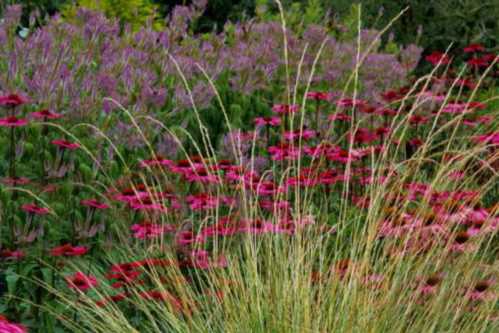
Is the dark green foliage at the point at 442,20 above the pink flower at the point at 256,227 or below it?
below

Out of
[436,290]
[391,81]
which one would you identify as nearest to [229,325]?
[436,290]

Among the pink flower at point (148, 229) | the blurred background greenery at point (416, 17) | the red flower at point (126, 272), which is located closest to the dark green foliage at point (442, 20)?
the blurred background greenery at point (416, 17)

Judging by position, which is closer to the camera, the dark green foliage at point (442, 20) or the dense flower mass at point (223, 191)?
the dense flower mass at point (223, 191)

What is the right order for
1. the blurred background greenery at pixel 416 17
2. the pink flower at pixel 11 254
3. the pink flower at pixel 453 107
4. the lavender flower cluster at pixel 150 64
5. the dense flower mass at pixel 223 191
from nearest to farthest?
the dense flower mass at pixel 223 191 → the pink flower at pixel 11 254 → the pink flower at pixel 453 107 → the lavender flower cluster at pixel 150 64 → the blurred background greenery at pixel 416 17

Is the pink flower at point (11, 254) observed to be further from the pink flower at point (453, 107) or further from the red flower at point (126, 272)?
the pink flower at point (453, 107)

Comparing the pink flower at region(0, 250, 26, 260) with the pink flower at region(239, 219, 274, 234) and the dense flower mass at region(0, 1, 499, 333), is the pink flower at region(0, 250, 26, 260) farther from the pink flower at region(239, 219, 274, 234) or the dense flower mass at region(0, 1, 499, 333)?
the pink flower at region(239, 219, 274, 234)

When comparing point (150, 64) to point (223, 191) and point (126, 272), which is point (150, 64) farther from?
point (126, 272)

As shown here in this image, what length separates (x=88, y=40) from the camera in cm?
614

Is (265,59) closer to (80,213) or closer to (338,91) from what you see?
(338,91)

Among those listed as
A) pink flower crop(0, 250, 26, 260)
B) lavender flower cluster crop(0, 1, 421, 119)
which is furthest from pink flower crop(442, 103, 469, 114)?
pink flower crop(0, 250, 26, 260)

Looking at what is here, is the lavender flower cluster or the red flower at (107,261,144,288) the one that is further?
the lavender flower cluster

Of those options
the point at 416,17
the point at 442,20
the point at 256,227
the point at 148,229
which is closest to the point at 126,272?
the point at 148,229

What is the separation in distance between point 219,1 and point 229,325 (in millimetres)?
8326

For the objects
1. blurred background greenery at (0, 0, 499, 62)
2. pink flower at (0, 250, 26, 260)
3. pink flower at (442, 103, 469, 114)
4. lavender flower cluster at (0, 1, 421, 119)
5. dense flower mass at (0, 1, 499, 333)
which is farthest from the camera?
blurred background greenery at (0, 0, 499, 62)
